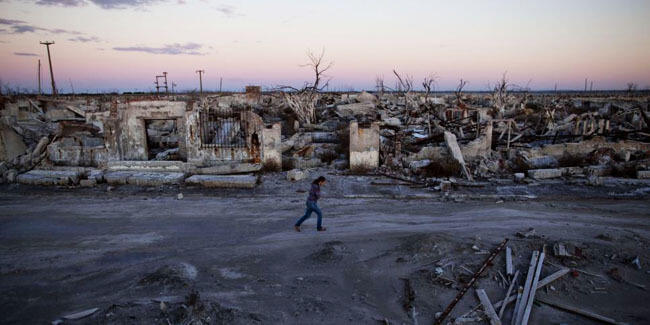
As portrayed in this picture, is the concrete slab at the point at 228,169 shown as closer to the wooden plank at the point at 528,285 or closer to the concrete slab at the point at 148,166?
the concrete slab at the point at 148,166

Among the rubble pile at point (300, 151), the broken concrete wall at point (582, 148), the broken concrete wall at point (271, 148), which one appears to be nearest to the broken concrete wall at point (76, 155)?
the rubble pile at point (300, 151)

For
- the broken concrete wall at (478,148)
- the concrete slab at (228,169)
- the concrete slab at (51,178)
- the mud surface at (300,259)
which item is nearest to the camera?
the mud surface at (300,259)

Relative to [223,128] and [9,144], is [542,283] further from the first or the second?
[9,144]

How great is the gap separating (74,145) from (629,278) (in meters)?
17.8

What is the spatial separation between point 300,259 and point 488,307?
125 inches

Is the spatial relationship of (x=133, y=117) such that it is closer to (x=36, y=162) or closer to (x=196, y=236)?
(x=36, y=162)

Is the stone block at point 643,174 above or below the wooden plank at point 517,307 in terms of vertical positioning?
above

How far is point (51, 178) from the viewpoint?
12.5 m

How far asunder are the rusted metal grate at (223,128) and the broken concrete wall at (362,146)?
4.11 m

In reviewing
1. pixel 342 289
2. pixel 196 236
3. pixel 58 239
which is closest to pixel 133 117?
pixel 58 239

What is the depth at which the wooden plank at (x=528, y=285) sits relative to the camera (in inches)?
196

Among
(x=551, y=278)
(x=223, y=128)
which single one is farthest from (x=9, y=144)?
(x=551, y=278)

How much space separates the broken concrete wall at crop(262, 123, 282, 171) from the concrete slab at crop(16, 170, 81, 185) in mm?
6572

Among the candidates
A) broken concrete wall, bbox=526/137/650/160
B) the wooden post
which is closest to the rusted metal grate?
the wooden post
